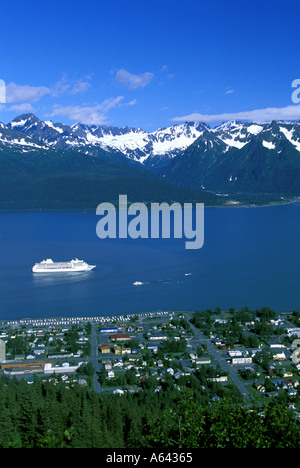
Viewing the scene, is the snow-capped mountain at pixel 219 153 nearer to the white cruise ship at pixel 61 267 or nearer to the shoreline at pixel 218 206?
the shoreline at pixel 218 206

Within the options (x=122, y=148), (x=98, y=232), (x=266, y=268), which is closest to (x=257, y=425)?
(x=266, y=268)

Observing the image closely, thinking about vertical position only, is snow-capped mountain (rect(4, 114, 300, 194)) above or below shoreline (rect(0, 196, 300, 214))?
above

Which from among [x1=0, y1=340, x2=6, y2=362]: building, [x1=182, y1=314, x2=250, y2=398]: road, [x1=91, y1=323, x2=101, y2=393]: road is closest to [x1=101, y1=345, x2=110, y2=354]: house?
[x1=91, y1=323, x2=101, y2=393]: road

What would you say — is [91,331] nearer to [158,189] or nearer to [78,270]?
[78,270]

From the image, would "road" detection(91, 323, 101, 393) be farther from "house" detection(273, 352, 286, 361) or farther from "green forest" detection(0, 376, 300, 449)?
"house" detection(273, 352, 286, 361)

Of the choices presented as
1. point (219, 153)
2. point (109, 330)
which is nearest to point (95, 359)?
point (109, 330)
